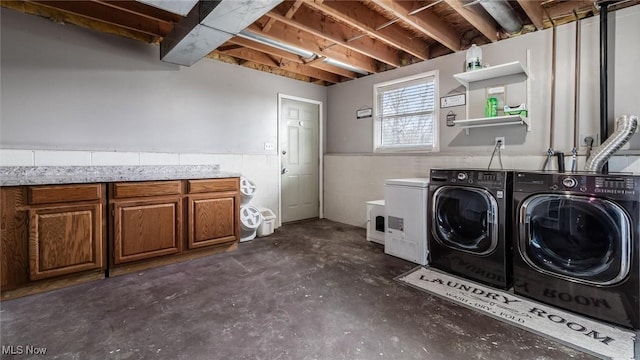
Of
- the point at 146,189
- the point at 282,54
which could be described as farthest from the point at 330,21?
the point at 146,189

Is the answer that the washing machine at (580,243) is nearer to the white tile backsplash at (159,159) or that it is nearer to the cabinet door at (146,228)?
the cabinet door at (146,228)

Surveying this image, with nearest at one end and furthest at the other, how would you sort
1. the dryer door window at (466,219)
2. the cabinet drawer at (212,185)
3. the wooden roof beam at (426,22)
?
the dryer door window at (466,219)
the wooden roof beam at (426,22)
the cabinet drawer at (212,185)

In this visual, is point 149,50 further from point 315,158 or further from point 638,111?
point 638,111

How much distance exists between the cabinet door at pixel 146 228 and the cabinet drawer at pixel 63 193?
0.19 m

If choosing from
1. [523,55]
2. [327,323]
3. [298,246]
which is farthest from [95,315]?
[523,55]

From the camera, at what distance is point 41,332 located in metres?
1.67

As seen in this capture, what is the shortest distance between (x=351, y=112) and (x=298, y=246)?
2.35 metres

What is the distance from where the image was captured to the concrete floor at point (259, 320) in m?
1.53

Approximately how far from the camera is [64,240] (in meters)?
2.21

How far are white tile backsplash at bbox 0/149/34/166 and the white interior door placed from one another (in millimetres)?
2736

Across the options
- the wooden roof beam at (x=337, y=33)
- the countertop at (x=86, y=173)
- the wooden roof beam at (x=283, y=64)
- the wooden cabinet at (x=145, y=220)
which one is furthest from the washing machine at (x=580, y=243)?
the wooden roof beam at (x=283, y=64)

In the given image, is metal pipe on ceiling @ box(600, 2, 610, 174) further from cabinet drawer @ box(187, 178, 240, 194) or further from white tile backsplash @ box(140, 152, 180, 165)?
white tile backsplash @ box(140, 152, 180, 165)

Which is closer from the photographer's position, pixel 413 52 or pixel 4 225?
pixel 4 225

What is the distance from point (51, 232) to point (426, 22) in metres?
3.74
